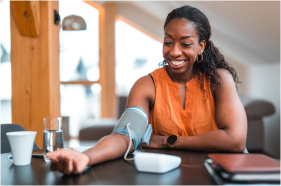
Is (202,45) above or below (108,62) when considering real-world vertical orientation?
below

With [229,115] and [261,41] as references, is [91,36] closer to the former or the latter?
[261,41]

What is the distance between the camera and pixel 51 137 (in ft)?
3.48

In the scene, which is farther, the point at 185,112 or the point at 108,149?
the point at 185,112

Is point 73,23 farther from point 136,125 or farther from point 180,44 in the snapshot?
point 136,125

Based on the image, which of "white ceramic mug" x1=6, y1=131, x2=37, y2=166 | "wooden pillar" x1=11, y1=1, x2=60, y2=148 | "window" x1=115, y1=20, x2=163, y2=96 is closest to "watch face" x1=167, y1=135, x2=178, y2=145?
"white ceramic mug" x1=6, y1=131, x2=37, y2=166

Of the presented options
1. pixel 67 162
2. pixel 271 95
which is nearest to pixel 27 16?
pixel 67 162

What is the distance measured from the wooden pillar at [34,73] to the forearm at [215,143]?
4.60 ft

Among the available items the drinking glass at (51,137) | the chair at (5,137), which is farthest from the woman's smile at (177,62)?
the chair at (5,137)

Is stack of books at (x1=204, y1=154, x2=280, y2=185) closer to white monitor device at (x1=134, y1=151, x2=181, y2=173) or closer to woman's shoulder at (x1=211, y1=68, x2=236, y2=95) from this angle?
white monitor device at (x1=134, y1=151, x2=181, y2=173)

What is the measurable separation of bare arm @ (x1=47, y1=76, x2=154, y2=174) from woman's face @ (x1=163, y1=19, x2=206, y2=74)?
0.20 m

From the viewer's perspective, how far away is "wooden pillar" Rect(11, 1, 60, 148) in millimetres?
2295

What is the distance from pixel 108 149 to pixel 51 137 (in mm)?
223

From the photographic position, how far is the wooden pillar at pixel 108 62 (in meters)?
5.78

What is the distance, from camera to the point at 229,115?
4.42 ft
